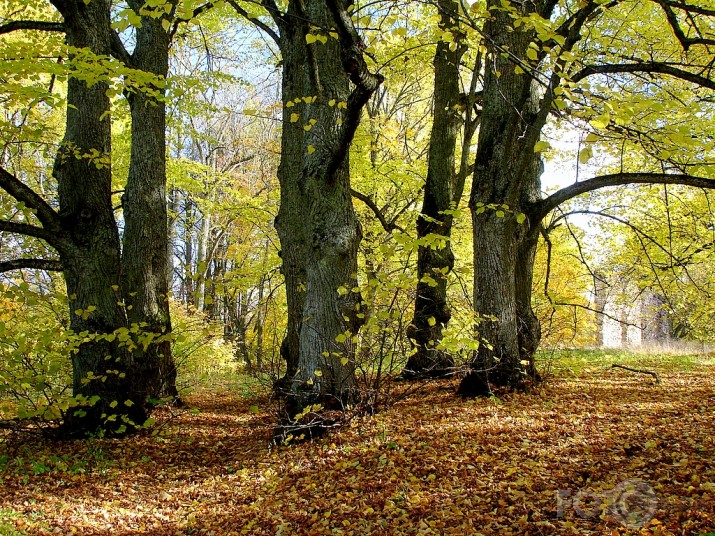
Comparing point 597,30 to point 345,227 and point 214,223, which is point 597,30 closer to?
point 345,227

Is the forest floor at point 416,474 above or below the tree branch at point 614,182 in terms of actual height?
below

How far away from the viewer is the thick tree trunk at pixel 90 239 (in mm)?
5922

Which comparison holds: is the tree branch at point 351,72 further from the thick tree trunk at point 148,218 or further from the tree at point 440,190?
the thick tree trunk at point 148,218

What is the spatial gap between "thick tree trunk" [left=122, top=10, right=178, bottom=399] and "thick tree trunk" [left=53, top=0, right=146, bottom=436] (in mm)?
1162

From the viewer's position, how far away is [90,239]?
6.00 meters

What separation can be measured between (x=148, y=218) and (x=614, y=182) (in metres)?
6.40

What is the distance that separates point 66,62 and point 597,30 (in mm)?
8252

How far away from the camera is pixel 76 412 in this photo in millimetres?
5723

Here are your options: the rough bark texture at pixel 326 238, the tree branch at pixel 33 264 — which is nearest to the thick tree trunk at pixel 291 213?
the rough bark texture at pixel 326 238

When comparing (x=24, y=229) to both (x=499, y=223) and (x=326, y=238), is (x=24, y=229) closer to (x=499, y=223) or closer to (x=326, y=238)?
(x=326, y=238)

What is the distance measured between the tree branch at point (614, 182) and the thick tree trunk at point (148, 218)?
5.50 meters

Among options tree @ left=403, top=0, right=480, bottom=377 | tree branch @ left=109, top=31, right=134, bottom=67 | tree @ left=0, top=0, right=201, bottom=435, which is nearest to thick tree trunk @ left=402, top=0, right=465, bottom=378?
tree @ left=403, top=0, right=480, bottom=377

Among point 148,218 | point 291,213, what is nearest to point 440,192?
point 291,213

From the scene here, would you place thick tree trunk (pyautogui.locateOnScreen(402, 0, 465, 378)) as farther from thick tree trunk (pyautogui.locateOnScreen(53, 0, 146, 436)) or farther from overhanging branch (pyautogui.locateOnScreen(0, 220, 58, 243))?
overhanging branch (pyautogui.locateOnScreen(0, 220, 58, 243))
